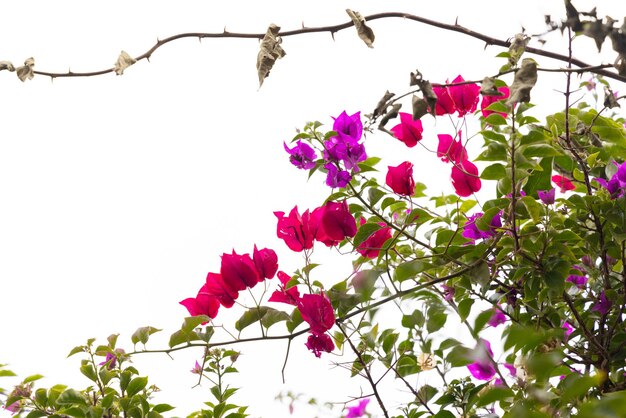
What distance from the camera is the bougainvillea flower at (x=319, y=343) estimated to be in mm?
742

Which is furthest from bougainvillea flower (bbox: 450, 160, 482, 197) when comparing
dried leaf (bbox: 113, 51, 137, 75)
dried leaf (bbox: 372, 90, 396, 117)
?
dried leaf (bbox: 113, 51, 137, 75)

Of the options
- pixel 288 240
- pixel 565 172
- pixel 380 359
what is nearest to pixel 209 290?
pixel 288 240

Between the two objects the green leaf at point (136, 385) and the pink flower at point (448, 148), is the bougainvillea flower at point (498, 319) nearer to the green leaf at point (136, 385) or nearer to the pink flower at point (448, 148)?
the pink flower at point (448, 148)

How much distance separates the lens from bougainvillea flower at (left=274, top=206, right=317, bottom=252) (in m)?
0.74

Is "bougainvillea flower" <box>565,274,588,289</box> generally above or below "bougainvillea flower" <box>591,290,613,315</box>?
above

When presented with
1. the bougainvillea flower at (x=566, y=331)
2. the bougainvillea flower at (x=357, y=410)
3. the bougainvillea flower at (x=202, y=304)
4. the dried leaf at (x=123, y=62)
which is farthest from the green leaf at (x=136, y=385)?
the bougainvillea flower at (x=566, y=331)

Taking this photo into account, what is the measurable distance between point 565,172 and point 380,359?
30 centimetres

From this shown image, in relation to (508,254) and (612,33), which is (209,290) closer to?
(508,254)

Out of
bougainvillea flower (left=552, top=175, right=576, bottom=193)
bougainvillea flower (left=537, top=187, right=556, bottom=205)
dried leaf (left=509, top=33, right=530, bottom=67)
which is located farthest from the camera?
bougainvillea flower (left=552, top=175, right=576, bottom=193)

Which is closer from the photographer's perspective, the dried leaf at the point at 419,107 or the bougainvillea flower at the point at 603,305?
the dried leaf at the point at 419,107

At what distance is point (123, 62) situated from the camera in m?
0.73

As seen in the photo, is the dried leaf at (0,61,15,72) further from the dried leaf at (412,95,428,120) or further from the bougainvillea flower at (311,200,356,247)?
the dried leaf at (412,95,428,120)

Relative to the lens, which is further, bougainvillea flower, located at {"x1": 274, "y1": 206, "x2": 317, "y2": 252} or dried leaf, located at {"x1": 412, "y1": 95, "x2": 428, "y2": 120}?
bougainvillea flower, located at {"x1": 274, "y1": 206, "x2": 317, "y2": 252}

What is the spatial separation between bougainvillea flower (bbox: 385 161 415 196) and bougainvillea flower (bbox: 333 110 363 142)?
7 cm
